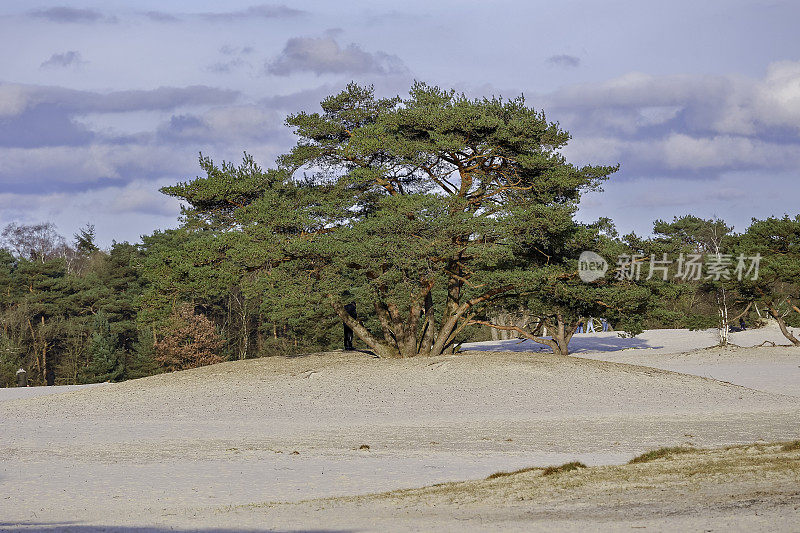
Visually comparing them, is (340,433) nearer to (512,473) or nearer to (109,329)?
(512,473)

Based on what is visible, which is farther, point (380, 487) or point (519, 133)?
point (519, 133)

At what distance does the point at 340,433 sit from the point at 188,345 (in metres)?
27.1

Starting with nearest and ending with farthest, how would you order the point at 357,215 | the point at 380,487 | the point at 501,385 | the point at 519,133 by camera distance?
the point at 380,487
the point at 501,385
the point at 519,133
the point at 357,215

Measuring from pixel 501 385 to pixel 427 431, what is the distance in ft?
17.6

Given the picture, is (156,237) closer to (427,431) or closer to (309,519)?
(427,431)

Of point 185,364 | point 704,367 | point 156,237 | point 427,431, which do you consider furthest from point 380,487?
point 156,237

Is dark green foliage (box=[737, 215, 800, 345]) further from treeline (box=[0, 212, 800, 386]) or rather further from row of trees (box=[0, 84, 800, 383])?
row of trees (box=[0, 84, 800, 383])

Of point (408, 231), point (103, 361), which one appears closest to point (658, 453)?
point (408, 231)

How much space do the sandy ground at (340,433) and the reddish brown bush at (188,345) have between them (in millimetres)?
15553

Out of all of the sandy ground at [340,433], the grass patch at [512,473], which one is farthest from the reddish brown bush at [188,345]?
A: the grass patch at [512,473]

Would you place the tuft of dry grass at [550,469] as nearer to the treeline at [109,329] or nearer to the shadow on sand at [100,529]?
the shadow on sand at [100,529]

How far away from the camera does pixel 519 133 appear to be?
72.4ft

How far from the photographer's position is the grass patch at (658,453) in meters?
10.5

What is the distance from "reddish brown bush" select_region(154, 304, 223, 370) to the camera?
3934 cm
